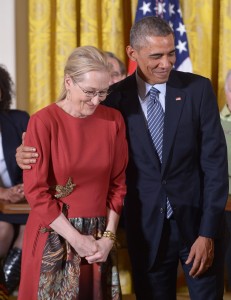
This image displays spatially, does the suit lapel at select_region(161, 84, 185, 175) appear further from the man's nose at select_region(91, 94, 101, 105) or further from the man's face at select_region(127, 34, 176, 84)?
the man's nose at select_region(91, 94, 101, 105)

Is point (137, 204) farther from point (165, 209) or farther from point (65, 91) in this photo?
point (65, 91)

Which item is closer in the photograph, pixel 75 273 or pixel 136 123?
pixel 75 273

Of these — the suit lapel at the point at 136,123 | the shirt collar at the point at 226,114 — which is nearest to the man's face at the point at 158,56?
the suit lapel at the point at 136,123

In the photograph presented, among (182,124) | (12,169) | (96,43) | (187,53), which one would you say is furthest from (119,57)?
(182,124)

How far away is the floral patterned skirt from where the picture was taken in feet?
7.73

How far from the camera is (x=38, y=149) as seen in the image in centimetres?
233

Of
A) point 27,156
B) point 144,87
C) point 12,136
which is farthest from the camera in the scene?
point 12,136

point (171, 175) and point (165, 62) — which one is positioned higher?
point (165, 62)

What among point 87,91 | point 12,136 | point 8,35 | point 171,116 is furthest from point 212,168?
point 8,35

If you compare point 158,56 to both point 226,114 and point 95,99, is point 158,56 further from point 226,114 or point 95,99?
point 226,114

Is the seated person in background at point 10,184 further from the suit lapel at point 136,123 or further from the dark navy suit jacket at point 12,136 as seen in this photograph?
the suit lapel at point 136,123

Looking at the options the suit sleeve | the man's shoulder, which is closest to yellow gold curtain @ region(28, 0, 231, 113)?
the man's shoulder

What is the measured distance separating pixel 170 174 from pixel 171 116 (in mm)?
228

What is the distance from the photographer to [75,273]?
7.78ft
